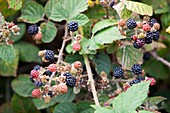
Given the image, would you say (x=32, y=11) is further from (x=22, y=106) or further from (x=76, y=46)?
(x=22, y=106)

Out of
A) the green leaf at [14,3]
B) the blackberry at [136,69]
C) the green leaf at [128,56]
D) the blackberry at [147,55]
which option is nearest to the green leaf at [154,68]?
the blackberry at [147,55]

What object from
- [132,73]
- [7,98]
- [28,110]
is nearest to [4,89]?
[7,98]

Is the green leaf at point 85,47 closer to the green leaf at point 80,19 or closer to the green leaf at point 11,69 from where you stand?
the green leaf at point 80,19

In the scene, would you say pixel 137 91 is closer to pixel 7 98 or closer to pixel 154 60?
pixel 154 60

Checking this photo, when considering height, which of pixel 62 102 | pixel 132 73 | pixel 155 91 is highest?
pixel 132 73

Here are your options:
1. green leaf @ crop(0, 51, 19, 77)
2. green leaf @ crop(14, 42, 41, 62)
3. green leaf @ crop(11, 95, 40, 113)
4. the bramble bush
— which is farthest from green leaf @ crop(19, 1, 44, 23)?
green leaf @ crop(11, 95, 40, 113)
